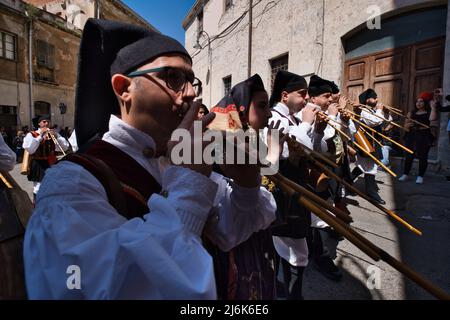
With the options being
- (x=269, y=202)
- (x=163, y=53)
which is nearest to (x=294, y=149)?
(x=269, y=202)

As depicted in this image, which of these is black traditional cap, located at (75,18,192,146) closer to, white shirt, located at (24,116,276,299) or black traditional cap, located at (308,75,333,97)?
white shirt, located at (24,116,276,299)

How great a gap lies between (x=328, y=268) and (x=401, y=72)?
598 cm

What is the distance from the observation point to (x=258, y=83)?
2.24 metres

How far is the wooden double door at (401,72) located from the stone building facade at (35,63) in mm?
13623

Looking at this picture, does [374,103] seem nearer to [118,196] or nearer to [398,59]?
[398,59]

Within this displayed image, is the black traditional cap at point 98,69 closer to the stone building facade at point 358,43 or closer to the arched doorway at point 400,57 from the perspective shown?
the stone building facade at point 358,43

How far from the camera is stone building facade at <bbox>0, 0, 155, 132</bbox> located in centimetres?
1642

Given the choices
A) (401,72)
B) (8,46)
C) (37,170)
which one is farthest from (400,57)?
(8,46)

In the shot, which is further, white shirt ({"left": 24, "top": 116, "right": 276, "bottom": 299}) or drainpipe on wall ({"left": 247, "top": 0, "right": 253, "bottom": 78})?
drainpipe on wall ({"left": 247, "top": 0, "right": 253, "bottom": 78})

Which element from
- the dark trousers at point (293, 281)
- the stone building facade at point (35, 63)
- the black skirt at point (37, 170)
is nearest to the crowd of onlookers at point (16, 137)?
the stone building facade at point (35, 63)

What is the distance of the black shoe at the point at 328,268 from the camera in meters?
2.96

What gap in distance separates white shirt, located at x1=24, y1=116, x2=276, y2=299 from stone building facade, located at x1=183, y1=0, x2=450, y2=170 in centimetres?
704

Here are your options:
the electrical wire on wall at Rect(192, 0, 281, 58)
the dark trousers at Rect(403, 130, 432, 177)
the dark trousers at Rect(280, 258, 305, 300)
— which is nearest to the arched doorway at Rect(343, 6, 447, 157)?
the dark trousers at Rect(403, 130, 432, 177)

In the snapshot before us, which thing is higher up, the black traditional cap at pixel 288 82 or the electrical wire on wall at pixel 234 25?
the electrical wire on wall at pixel 234 25
